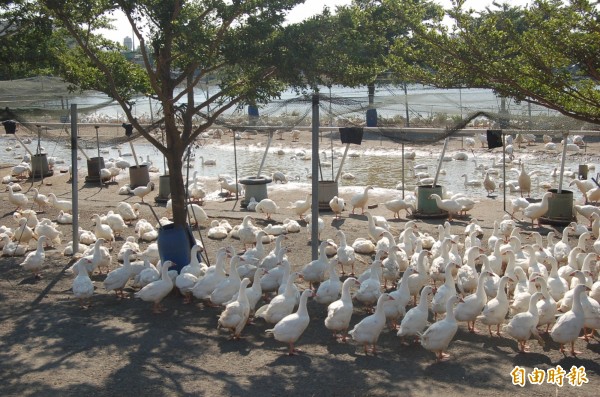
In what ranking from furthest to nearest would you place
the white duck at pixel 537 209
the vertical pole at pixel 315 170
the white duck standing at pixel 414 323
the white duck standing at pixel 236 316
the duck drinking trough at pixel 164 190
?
the duck drinking trough at pixel 164 190 < the white duck at pixel 537 209 < the vertical pole at pixel 315 170 < the white duck standing at pixel 236 316 < the white duck standing at pixel 414 323

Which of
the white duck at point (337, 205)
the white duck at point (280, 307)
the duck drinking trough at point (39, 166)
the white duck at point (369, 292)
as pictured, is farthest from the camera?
the duck drinking trough at point (39, 166)

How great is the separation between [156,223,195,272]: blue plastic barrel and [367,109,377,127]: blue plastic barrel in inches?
136

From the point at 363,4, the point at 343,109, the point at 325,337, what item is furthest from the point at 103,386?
the point at 363,4

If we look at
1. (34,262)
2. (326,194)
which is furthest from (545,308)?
(326,194)

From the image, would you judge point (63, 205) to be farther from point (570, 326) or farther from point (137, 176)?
point (570, 326)

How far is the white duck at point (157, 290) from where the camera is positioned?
28.4 ft

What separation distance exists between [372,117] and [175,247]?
12.4ft

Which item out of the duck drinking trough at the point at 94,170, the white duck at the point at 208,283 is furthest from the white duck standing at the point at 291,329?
the duck drinking trough at the point at 94,170

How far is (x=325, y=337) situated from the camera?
313 inches

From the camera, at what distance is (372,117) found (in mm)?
10867

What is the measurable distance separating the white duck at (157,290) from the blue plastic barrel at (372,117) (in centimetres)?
401

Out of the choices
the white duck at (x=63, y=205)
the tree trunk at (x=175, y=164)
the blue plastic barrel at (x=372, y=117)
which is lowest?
the white duck at (x=63, y=205)

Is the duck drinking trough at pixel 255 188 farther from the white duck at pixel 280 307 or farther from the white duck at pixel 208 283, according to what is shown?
the white duck at pixel 280 307

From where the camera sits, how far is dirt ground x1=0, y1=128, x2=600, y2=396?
21.2 ft
